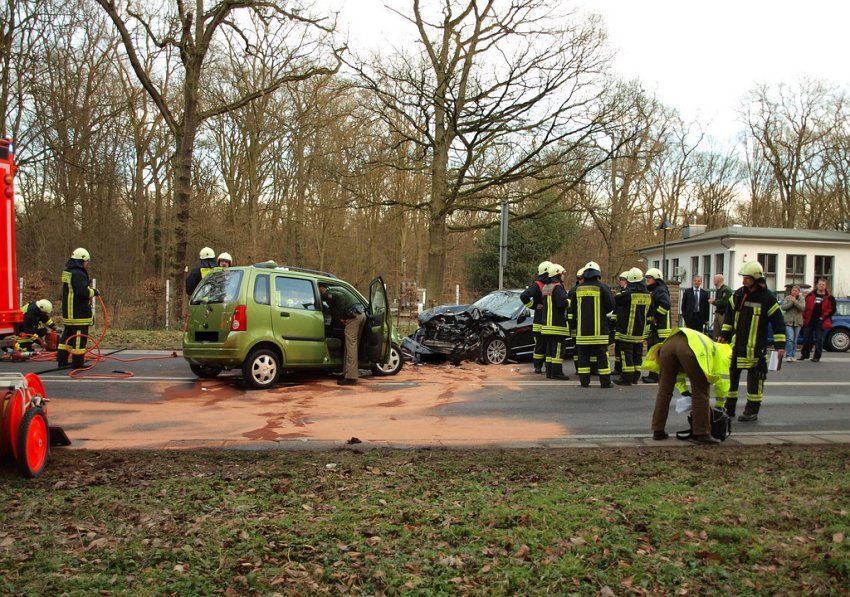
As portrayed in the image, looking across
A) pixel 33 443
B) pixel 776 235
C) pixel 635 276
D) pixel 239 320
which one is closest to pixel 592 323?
pixel 635 276

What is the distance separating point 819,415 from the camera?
975 centimetres

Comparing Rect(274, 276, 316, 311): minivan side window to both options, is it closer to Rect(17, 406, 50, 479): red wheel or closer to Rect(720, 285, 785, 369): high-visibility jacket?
Rect(17, 406, 50, 479): red wheel

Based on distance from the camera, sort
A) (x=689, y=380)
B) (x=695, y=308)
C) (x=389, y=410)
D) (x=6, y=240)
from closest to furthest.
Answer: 1. (x=6, y=240)
2. (x=689, y=380)
3. (x=389, y=410)
4. (x=695, y=308)

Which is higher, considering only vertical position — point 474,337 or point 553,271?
point 553,271

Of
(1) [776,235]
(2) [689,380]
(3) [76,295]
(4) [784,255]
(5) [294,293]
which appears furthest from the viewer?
(4) [784,255]

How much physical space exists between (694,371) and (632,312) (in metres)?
4.87

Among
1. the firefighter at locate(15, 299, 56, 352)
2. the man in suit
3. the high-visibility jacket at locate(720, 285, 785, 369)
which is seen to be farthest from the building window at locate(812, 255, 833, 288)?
the firefighter at locate(15, 299, 56, 352)

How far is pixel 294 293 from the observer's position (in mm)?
11359

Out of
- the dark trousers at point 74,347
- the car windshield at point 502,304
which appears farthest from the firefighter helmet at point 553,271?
the dark trousers at point 74,347

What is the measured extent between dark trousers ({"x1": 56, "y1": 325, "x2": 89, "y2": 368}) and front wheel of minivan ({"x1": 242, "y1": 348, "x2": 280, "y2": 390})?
3518mm

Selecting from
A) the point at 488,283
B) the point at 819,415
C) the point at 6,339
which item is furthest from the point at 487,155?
the point at 6,339

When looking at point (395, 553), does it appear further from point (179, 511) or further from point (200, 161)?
point (200, 161)

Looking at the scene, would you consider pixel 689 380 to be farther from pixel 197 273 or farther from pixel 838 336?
pixel 838 336

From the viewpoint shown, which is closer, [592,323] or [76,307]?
[592,323]
